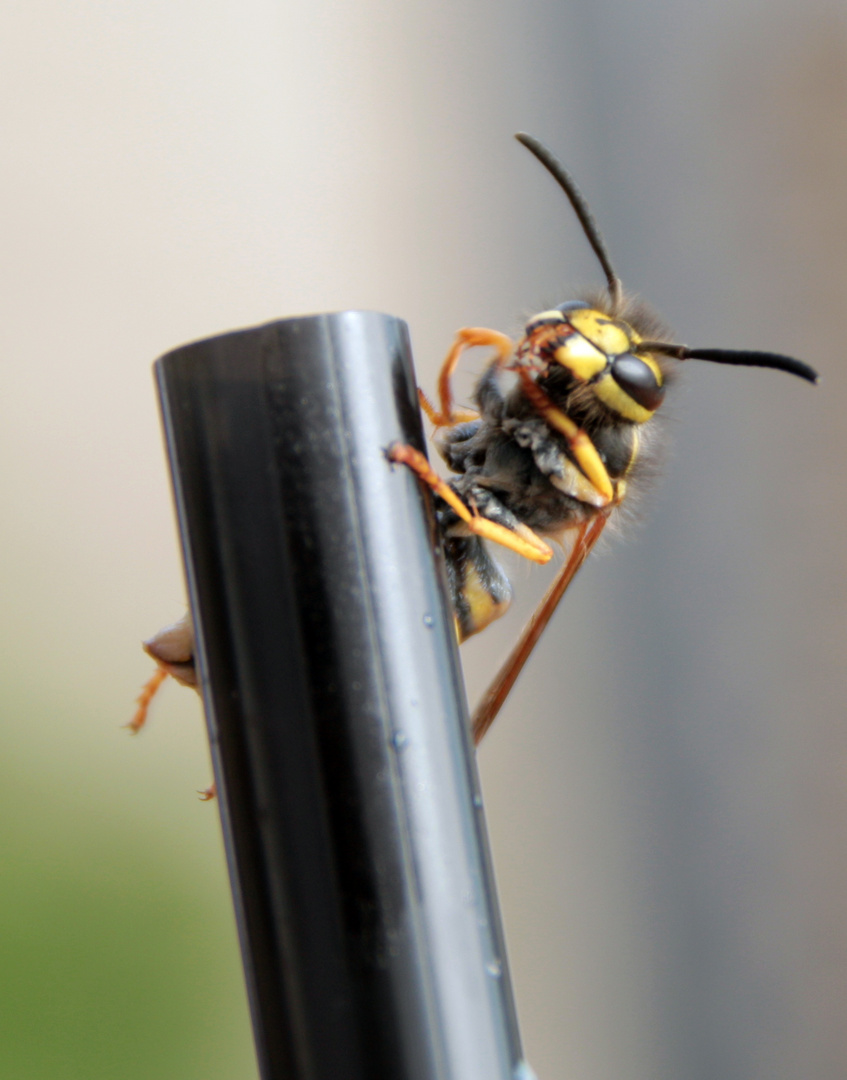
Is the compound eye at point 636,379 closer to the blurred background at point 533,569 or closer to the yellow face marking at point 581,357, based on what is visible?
the yellow face marking at point 581,357

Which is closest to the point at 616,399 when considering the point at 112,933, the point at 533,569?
the point at 533,569

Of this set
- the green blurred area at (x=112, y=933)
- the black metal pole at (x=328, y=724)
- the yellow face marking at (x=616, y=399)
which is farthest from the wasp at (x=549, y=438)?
the green blurred area at (x=112, y=933)

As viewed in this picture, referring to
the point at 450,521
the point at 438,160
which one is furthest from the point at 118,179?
the point at 450,521

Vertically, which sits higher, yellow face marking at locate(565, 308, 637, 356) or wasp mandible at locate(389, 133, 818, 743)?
yellow face marking at locate(565, 308, 637, 356)

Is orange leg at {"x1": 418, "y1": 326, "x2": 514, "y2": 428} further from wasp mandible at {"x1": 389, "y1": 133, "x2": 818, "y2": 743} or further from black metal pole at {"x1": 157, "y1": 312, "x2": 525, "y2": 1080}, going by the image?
black metal pole at {"x1": 157, "y1": 312, "x2": 525, "y2": 1080}

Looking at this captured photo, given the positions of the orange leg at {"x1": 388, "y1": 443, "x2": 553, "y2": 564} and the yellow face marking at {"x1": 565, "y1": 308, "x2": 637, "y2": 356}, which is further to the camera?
the yellow face marking at {"x1": 565, "y1": 308, "x2": 637, "y2": 356}

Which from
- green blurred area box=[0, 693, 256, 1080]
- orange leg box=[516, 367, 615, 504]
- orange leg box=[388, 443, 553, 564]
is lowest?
green blurred area box=[0, 693, 256, 1080]

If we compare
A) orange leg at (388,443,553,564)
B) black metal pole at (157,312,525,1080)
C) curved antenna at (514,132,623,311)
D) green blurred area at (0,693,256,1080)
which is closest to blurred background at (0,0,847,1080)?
green blurred area at (0,693,256,1080)

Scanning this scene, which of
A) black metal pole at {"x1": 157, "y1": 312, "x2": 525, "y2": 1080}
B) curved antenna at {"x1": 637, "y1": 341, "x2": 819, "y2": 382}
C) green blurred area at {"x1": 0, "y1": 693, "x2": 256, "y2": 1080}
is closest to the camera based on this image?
black metal pole at {"x1": 157, "y1": 312, "x2": 525, "y2": 1080}
